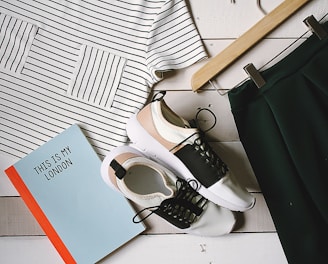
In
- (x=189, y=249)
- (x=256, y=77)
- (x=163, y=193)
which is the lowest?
(x=189, y=249)

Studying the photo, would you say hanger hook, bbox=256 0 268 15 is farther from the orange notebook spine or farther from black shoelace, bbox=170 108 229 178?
the orange notebook spine

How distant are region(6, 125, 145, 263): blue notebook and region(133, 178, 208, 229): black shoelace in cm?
5

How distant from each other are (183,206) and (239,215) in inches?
4.8

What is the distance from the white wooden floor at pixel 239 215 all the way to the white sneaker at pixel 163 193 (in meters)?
0.04

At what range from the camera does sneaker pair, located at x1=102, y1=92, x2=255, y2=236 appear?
2.45ft

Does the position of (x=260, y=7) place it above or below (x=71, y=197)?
above

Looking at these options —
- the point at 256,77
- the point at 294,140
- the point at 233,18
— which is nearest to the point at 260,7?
the point at 233,18

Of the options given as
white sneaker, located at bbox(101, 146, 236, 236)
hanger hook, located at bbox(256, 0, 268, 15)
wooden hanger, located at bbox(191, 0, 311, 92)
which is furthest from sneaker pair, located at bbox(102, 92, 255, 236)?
hanger hook, located at bbox(256, 0, 268, 15)

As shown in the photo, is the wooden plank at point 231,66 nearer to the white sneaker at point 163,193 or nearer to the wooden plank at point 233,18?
the wooden plank at point 233,18

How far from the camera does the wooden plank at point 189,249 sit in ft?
2.75

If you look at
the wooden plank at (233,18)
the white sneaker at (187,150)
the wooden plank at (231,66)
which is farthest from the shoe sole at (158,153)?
the wooden plank at (233,18)

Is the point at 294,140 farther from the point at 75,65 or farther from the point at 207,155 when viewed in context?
the point at 75,65

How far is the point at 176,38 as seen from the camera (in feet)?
2.65

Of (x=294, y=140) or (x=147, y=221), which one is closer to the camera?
(x=294, y=140)
